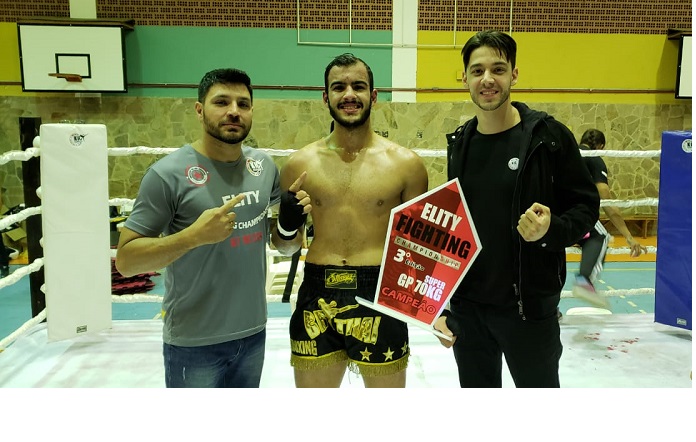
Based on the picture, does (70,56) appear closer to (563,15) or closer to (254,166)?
(254,166)

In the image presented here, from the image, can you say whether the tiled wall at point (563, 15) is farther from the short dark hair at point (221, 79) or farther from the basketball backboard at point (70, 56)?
the short dark hair at point (221, 79)

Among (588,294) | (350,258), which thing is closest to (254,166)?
(350,258)

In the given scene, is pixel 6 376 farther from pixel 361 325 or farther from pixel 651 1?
pixel 651 1

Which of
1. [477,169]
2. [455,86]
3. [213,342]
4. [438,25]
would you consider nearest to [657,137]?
[455,86]

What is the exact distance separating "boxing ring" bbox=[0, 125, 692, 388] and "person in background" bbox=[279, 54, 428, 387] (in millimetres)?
877

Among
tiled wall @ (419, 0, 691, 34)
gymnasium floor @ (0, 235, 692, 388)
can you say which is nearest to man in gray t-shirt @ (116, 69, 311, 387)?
gymnasium floor @ (0, 235, 692, 388)

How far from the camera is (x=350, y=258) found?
1576 millimetres

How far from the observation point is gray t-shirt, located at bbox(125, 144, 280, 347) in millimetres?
1449

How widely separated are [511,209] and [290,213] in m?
0.63

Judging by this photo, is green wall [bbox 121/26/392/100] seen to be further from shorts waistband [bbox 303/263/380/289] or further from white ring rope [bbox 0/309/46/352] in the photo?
shorts waistband [bbox 303/263/380/289]

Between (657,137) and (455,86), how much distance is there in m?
3.18

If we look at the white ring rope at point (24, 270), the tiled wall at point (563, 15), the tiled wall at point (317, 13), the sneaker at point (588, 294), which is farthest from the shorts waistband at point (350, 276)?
the tiled wall at point (563, 15)

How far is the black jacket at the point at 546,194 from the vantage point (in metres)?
1.38

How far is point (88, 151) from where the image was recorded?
2.45 m
